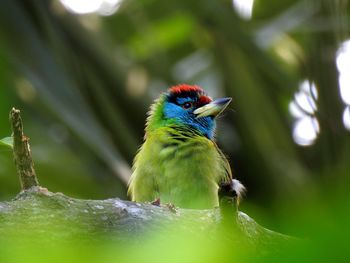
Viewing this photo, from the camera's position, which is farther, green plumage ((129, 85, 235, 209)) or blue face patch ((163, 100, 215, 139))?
blue face patch ((163, 100, 215, 139))

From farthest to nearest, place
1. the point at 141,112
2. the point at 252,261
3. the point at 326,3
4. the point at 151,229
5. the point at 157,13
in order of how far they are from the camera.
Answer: the point at 157,13 → the point at 141,112 → the point at 326,3 → the point at 151,229 → the point at 252,261

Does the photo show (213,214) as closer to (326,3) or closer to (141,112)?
(326,3)

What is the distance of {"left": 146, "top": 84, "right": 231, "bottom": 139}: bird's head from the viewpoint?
173 inches

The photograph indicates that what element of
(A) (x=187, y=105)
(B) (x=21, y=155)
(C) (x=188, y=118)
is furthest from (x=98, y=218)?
(A) (x=187, y=105)

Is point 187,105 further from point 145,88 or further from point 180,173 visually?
point 180,173

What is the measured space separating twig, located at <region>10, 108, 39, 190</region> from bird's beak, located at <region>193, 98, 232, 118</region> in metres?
2.62

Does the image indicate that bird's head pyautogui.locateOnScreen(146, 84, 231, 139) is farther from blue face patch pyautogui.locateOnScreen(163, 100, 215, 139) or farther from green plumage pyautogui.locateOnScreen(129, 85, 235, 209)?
green plumage pyautogui.locateOnScreen(129, 85, 235, 209)

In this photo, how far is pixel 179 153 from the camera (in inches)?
151

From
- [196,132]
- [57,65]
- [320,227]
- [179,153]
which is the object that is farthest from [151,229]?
[57,65]

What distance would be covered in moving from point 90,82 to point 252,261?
480 centimetres

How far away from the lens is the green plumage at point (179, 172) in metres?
3.65

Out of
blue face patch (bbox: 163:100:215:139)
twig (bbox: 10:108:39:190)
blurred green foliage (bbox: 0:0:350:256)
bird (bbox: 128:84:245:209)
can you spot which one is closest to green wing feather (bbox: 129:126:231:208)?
bird (bbox: 128:84:245:209)

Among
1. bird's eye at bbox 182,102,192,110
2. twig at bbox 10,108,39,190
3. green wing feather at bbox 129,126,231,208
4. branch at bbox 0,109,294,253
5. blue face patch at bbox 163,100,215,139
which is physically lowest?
branch at bbox 0,109,294,253

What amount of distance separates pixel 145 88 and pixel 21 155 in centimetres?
352
